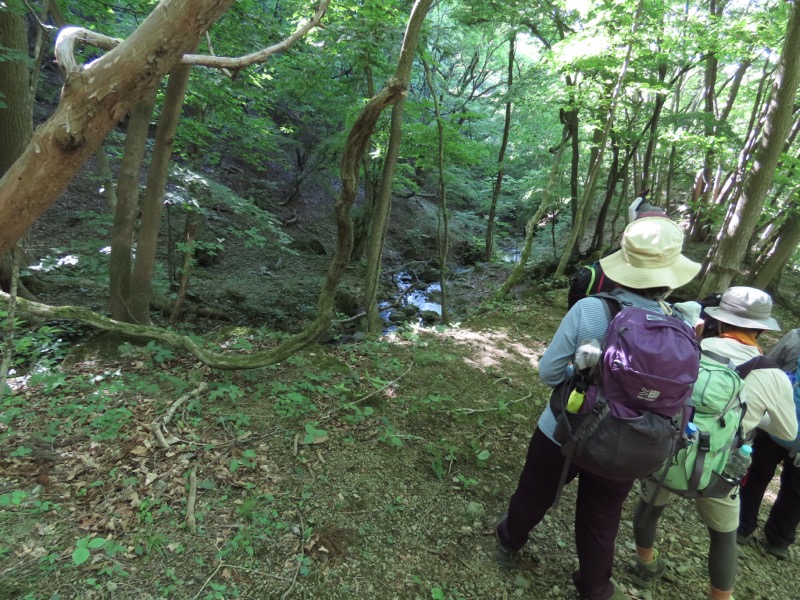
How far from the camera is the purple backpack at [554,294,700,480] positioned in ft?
5.44

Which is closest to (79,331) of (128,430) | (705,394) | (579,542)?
(128,430)

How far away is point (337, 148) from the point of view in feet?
35.0

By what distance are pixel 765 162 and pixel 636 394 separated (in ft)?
17.7

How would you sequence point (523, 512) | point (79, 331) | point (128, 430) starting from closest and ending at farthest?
point (523, 512) < point (128, 430) < point (79, 331)

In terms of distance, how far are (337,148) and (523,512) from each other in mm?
10077

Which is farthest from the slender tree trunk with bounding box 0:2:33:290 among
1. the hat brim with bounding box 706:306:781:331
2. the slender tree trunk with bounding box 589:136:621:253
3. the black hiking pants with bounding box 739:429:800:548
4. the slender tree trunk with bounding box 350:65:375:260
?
the slender tree trunk with bounding box 589:136:621:253

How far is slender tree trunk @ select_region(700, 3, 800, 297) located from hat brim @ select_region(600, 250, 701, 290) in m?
4.45

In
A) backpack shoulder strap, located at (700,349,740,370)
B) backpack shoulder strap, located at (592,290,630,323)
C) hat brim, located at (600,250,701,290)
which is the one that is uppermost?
hat brim, located at (600,250,701,290)

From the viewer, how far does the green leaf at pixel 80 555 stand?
194cm

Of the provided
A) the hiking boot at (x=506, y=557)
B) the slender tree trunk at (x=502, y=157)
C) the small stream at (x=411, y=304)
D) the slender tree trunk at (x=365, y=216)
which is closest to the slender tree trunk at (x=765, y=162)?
the hiking boot at (x=506, y=557)

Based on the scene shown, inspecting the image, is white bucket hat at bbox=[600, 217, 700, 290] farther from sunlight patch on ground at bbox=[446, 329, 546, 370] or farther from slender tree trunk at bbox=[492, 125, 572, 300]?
slender tree trunk at bbox=[492, 125, 572, 300]

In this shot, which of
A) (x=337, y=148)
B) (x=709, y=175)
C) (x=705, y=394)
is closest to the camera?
(x=705, y=394)

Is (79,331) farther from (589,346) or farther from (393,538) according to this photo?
(589,346)

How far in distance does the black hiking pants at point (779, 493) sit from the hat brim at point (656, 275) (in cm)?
185
